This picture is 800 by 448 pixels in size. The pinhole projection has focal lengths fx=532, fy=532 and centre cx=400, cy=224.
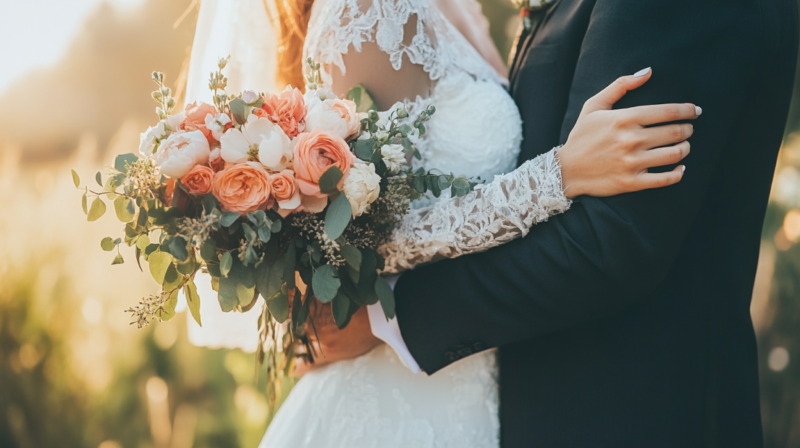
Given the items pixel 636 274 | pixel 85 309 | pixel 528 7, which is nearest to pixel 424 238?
pixel 636 274

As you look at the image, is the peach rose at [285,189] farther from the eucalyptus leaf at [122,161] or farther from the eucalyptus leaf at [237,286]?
the eucalyptus leaf at [122,161]

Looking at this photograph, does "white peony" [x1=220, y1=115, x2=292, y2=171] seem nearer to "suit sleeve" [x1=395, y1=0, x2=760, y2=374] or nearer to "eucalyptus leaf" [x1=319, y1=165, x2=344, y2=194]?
"eucalyptus leaf" [x1=319, y1=165, x2=344, y2=194]

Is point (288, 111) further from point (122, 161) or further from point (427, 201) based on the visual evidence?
point (427, 201)

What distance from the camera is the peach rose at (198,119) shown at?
1181mm

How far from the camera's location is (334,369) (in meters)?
1.59

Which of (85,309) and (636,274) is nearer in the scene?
(636,274)

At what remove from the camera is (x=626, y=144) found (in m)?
1.17

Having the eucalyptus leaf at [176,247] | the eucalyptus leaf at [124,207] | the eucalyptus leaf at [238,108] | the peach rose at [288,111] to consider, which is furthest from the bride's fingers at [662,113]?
the eucalyptus leaf at [124,207]

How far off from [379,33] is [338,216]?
0.60 metres

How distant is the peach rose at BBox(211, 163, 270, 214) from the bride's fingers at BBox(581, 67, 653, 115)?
0.76 m

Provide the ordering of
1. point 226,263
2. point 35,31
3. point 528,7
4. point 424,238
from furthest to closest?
point 35,31 < point 528,7 < point 424,238 < point 226,263

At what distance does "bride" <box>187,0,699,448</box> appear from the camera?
1317mm

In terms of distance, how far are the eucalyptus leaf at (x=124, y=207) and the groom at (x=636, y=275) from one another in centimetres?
69

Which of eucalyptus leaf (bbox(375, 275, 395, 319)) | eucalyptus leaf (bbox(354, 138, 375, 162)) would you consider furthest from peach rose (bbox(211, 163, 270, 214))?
eucalyptus leaf (bbox(375, 275, 395, 319))
